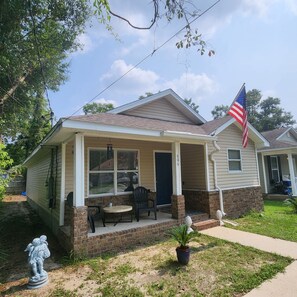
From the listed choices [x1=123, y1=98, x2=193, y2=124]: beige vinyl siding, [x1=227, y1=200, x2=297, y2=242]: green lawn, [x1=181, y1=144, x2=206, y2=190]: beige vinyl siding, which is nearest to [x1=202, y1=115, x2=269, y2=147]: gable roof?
[x1=181, y1=144, x2=206, y2=190]: beige vinyl siding

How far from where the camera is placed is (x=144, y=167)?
819cm

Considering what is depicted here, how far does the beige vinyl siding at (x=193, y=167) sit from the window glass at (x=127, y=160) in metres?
2.26

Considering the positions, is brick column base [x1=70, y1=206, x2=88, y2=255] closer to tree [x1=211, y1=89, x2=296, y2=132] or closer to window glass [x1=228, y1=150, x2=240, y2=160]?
window glass [x1=228, y1=150, x2=240, y2=160]

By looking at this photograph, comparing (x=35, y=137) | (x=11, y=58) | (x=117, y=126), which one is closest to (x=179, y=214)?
(x=117, y=126)

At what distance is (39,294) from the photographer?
11.4ft

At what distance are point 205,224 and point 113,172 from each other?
3513 mm

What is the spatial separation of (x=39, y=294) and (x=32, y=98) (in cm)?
1337

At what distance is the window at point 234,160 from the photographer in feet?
29.6

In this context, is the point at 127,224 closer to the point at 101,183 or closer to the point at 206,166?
the point at 101,183

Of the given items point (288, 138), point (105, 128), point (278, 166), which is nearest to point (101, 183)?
point (105, 128)

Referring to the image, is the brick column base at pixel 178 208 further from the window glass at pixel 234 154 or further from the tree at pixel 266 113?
the tree at pixel 266 113

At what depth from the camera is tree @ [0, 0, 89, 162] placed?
6.58 m


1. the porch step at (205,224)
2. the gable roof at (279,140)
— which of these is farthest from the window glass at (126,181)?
the gable roof at (279,140)

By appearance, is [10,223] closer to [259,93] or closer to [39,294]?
[39,294]
